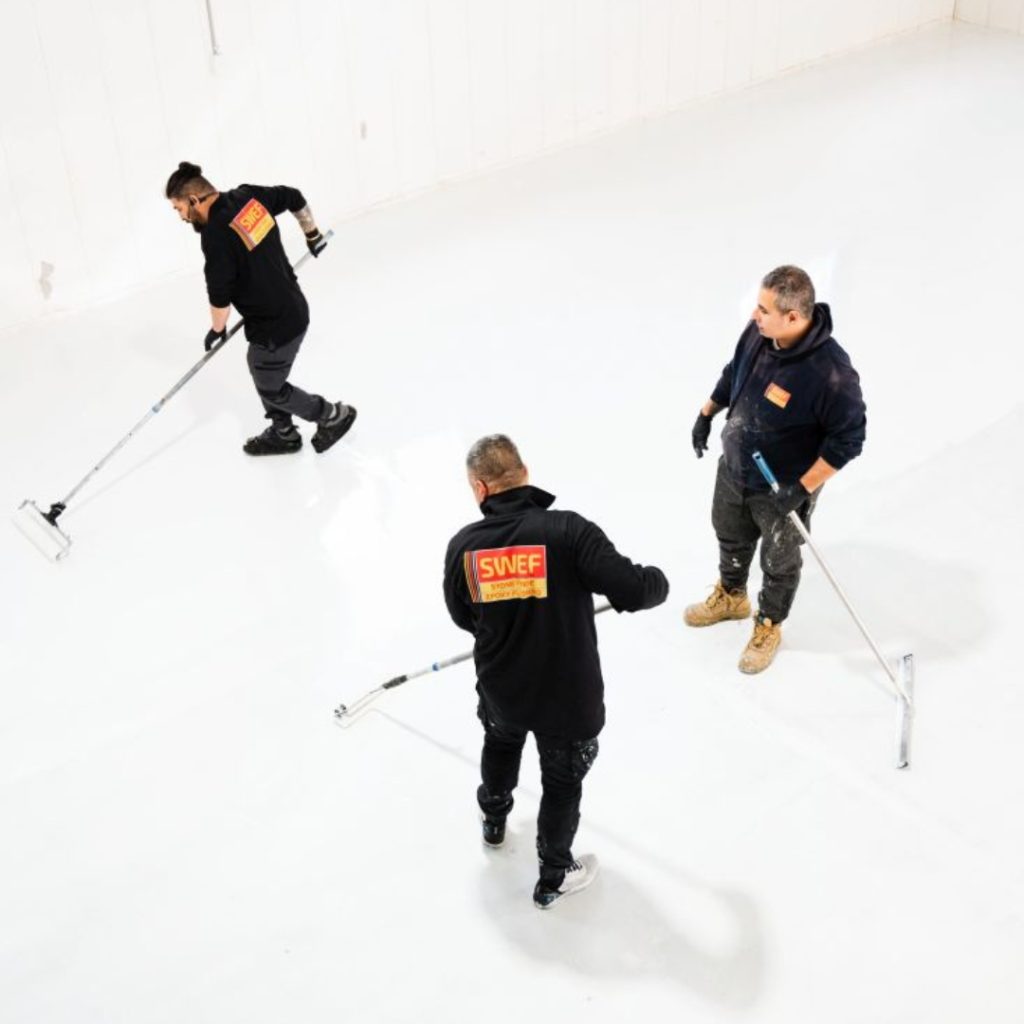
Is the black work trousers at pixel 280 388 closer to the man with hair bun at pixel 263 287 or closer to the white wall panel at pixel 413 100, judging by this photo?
the man with hair bun at pixel 263 287

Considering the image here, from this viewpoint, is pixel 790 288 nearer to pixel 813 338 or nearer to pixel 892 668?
pixel 813 338

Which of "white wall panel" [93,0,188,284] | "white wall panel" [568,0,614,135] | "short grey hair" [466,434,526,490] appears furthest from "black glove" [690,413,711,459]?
"white wall panel" [568,0,614,135]

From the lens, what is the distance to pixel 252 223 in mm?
4078

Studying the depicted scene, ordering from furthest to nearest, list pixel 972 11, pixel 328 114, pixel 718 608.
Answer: pixel 972 11
pixel 328 114
pixel 718 608

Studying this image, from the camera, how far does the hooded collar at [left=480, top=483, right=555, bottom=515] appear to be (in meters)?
2.58

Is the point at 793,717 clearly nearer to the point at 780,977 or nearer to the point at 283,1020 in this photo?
the point at 780,977

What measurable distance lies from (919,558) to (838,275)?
6.16 feet

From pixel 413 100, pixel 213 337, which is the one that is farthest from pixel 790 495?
pixel 413 100

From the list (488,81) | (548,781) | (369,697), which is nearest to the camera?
(548,781)

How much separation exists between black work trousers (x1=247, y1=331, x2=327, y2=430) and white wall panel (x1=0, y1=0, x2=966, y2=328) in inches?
56.8

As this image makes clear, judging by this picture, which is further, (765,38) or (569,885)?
(765,38)

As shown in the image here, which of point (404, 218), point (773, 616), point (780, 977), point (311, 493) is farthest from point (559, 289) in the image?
point (780, 977)

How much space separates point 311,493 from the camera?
4387 mm

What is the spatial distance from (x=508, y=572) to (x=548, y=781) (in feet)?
1.79
